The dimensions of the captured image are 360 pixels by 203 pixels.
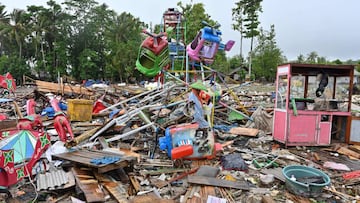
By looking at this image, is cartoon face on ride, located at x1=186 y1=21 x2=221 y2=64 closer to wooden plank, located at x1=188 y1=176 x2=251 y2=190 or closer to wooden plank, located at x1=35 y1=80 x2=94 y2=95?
wooden plank, located at x1=188 y1=176 x2=251 y2=190

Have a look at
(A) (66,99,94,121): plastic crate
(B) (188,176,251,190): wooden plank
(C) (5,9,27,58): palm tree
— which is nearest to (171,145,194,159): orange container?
(B) (188,176,251,190): wooden plank

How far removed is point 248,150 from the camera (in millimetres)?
6793

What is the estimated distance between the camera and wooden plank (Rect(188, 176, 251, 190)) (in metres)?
Result: 4.52

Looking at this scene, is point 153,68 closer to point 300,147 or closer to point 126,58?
point 300,147

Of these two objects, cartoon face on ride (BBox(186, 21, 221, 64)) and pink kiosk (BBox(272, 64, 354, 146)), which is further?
cartoon face on ride (BBox(186, 21, 221, 64))

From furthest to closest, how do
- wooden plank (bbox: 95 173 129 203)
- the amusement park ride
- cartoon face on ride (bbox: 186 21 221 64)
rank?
the amusement park ride → cartoon face on ride (bbox: 186 21 221 64) → wooden plank (bbox: 95 173 129 203)

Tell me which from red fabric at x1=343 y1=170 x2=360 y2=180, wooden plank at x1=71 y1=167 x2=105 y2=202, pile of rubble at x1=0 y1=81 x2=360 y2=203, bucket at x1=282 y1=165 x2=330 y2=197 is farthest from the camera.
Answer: red fabric at x1=343 y1=170 x2=360 y2=180

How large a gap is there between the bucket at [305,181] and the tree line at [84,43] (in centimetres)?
3029

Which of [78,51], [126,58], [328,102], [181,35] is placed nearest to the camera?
[328,102]

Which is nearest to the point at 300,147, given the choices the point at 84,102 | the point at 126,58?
the point at 84,102

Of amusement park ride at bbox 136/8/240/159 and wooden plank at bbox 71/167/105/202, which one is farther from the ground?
amusement park ride at bbox 136/8/240/159

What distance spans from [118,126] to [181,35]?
275 inches

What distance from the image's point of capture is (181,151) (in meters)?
5.31

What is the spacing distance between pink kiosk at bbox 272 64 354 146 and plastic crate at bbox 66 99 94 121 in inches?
268
